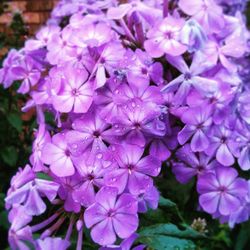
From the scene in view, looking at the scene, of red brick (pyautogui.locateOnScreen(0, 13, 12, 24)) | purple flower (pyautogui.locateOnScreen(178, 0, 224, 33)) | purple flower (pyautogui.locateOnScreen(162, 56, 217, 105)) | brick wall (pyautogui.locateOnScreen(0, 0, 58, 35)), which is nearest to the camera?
purple flower (pyautogui.locateOnScreen(162, 56, 217, 105))

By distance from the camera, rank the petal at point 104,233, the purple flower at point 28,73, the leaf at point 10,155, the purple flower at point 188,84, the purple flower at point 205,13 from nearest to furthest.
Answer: the petal at point 104,233 < the purple flower at point 188,84 < the purple flower at point 205,13 < the purple flower at point 28,73 < the leaf at point 10,155

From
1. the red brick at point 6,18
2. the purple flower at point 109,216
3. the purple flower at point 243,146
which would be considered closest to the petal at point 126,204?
the purple flower at point 109,216

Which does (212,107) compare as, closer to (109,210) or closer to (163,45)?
(163,45)

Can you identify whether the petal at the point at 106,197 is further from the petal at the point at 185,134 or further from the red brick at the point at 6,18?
the red brick at the point at 6,18

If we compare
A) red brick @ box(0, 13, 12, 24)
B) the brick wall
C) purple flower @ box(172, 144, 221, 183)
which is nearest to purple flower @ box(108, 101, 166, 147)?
purple flower @ box(172, 144, 221, 183)

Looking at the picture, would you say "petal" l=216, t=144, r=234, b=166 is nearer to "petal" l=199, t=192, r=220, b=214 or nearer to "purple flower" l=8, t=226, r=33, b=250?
"petal" l=199, t=192, r=220, b=214

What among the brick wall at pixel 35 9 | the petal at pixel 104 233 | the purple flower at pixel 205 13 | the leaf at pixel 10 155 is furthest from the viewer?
the brick wall at pixel 35 9

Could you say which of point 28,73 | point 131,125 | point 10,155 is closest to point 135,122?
point 131,125

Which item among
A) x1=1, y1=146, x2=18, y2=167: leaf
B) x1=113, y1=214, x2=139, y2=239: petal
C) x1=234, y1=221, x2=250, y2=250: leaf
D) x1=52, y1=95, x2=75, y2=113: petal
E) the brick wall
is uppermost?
x1=52, y1=95, x2=75, y2=113: petal

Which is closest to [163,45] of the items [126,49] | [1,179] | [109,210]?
[126,49]
